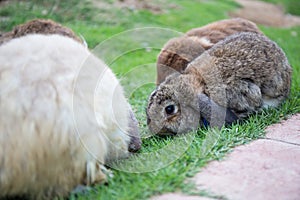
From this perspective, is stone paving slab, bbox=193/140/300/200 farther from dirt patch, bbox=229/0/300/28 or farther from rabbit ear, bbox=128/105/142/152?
dirt patch, bbox=229/0/300/28

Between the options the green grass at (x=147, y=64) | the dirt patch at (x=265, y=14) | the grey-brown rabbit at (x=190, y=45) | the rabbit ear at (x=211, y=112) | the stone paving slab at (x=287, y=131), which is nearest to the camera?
the green grass at (x=147, y=64)

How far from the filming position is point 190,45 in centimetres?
698

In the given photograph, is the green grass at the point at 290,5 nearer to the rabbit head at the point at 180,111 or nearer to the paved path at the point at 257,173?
the rabbit head at the point at 180,111

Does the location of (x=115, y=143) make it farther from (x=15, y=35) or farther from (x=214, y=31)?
(x=214, y=31)

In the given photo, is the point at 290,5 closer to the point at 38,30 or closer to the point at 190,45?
the point at 190,45

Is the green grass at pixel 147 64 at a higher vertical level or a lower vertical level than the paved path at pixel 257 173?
higher

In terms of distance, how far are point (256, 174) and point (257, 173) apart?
0.07 feet

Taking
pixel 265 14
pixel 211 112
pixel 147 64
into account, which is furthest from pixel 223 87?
pixel 265 14

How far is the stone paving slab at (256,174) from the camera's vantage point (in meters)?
3.93

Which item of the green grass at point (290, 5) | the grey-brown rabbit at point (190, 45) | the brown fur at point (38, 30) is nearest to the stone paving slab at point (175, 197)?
the brown fur at point (38, 30)

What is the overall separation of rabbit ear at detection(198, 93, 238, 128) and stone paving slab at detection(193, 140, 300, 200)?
0.72 meters

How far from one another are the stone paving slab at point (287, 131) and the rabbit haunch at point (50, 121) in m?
1.86

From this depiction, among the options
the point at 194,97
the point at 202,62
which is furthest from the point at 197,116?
the point at 202,62

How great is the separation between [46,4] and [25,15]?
767 mm
